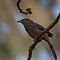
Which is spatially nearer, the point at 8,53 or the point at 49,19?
the point at 8,53

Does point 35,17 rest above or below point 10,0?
below

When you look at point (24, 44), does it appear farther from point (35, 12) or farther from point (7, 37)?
point (35, 12)

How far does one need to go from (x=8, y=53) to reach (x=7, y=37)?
0.18 meters

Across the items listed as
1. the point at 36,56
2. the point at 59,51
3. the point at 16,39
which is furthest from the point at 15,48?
the point at 59,51

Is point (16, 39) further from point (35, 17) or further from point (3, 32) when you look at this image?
point (35, 17)

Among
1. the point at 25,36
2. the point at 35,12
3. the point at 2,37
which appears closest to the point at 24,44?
the point at 25,36

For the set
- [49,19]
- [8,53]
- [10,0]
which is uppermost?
[10,0]

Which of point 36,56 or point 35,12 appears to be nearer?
point 36,56

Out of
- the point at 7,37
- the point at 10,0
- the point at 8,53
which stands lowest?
the point at 8,53

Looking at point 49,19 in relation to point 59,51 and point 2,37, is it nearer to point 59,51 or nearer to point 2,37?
point 59,51

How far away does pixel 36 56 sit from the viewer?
2.31 meters

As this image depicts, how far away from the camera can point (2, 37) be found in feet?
7.92

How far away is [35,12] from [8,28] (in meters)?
0.39

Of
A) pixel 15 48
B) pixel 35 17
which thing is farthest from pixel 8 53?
pixel 35 17
